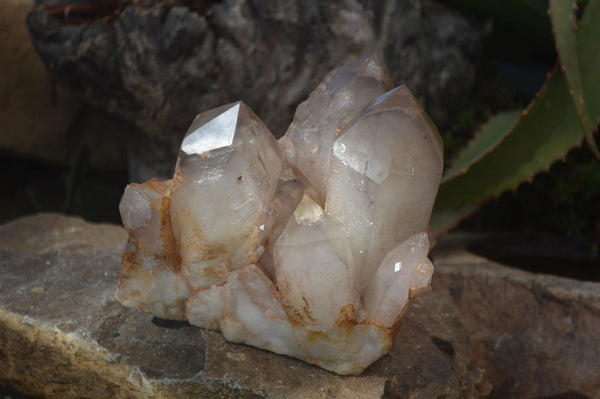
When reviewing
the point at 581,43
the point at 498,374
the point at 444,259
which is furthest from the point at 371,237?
the point at 581,43

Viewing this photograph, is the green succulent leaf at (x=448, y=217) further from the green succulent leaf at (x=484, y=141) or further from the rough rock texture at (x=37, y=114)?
the rough rock texture at (x=37, y=114)

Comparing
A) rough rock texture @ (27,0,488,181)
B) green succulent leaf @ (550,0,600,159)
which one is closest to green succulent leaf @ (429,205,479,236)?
green succulent leaf @ (550,0,600,159)

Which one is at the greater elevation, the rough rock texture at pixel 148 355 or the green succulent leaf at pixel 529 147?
the rough rock texture at pixel 148 355

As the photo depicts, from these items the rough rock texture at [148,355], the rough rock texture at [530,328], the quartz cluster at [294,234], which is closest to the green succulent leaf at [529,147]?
the rough rock texture at [530,328]

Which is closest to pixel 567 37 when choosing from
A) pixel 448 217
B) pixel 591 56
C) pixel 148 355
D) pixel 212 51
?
pixel 591 56

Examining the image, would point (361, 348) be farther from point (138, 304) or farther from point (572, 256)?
point (572, 256)

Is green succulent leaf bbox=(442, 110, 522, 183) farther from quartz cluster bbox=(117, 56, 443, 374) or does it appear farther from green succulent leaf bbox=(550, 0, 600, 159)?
quartz cluster bbox=(117, 56, 443, 374)
